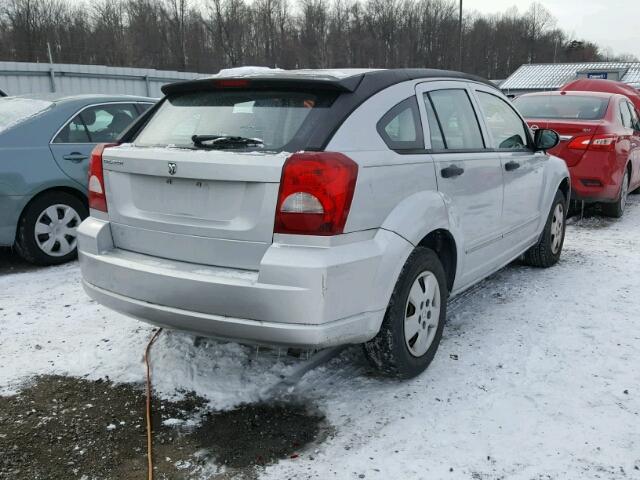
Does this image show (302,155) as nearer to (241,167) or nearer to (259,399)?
(241,167)

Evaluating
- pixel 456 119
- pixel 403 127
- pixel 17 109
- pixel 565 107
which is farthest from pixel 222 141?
pixel 565 107

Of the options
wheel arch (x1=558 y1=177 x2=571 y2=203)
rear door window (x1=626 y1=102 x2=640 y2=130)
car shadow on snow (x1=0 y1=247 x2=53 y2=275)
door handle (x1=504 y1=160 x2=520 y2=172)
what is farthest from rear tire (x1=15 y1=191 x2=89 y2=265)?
rear door window (x1=626 y1=102 x2=640 y2=130)

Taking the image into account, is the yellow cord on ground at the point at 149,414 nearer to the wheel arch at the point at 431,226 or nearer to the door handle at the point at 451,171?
the wheel arch at the point at 431,226

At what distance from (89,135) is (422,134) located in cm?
384

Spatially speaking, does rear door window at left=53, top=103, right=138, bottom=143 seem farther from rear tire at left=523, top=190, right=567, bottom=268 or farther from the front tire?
rear tire at left=523, top=190, right=567, bottom=268

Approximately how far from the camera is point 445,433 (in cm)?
282

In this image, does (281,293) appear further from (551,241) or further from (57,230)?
(57,230)

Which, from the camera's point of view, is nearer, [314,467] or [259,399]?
[314,467]

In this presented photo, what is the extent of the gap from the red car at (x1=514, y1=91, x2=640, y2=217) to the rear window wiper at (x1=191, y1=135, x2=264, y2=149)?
542 cm

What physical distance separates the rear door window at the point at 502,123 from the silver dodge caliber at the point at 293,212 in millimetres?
600

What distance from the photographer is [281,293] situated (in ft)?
8.48

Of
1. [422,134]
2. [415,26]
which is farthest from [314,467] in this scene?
[415,26]

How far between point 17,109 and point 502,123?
4446 mm

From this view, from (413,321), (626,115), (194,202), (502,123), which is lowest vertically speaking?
(413,321)
